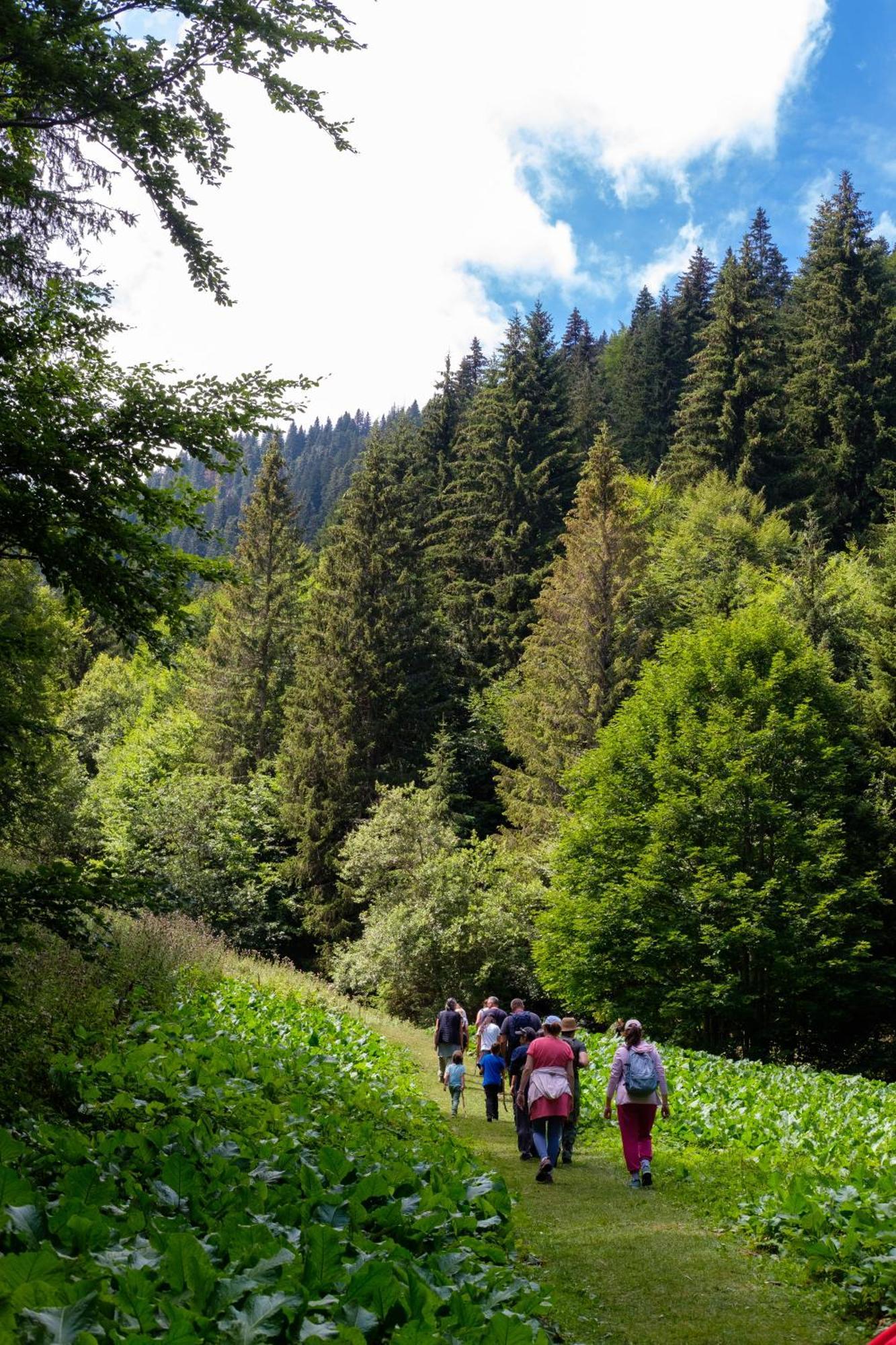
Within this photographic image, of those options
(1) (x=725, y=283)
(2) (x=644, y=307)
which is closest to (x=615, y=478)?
(1) (x=725, y=283)

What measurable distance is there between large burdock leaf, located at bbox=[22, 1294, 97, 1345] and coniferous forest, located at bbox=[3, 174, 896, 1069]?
3.89 m

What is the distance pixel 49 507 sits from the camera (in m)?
6.66

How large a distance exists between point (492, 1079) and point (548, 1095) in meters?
4.15

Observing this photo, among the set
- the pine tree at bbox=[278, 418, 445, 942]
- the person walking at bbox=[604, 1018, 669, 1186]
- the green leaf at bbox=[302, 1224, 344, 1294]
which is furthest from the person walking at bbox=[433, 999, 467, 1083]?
the pine tree at bbox=[278, 418, 445, 942]

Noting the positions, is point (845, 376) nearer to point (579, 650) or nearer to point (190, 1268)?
point (579, 650)

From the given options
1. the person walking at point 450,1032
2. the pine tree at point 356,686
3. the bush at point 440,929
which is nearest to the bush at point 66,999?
the person walking at point 450,1032

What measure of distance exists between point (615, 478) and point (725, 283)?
737 inches

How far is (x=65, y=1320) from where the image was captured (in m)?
2.39

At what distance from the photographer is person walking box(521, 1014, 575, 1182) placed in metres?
9.42

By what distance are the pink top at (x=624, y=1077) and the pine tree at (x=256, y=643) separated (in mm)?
30140

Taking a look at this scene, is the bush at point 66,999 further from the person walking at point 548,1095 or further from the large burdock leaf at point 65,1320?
the person walking at point 548,1095

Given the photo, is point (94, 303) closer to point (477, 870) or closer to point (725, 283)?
point (477, 870)

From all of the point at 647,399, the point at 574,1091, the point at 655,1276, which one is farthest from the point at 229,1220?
the point at 647,399

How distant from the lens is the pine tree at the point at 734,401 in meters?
43.5
